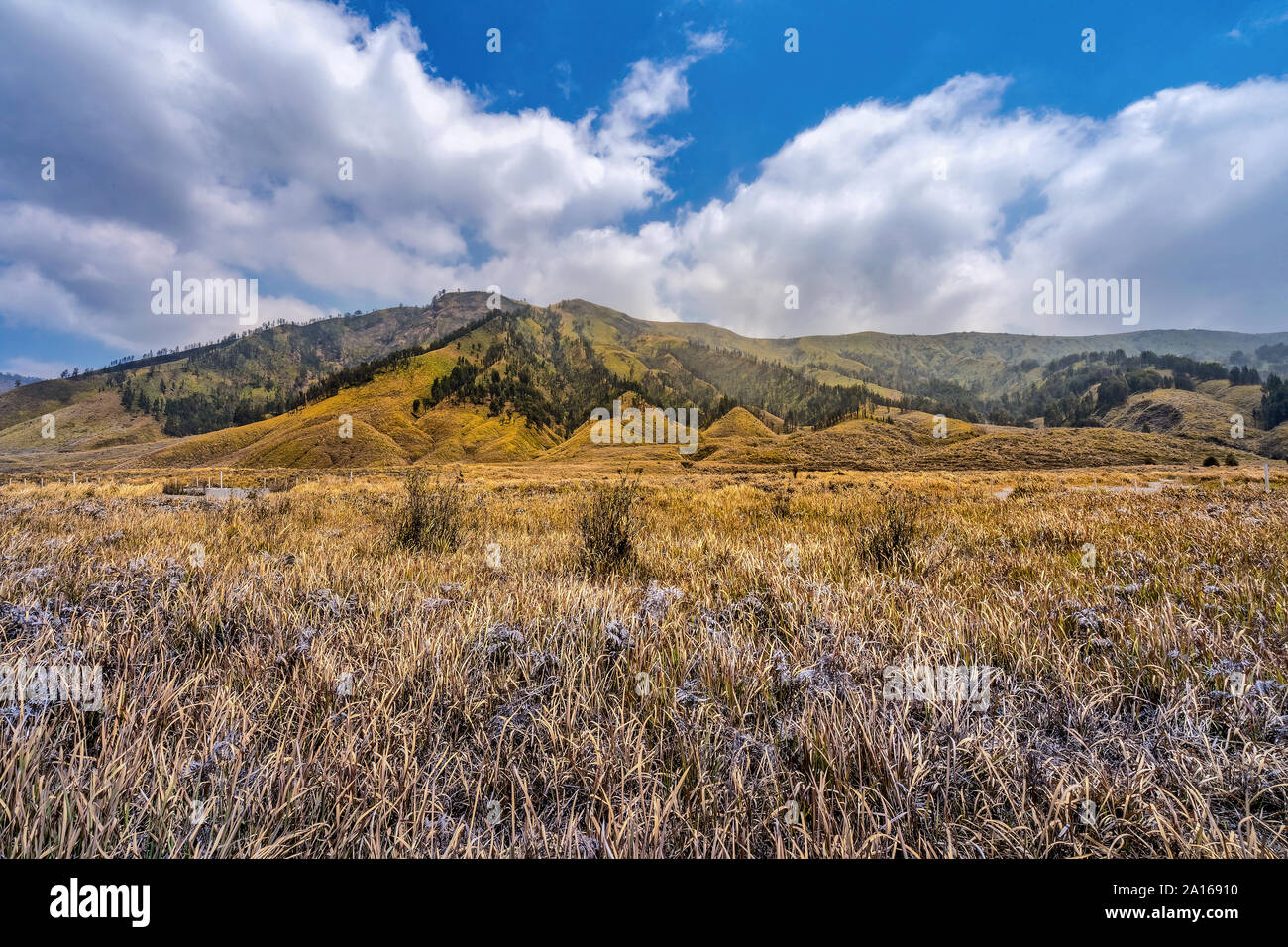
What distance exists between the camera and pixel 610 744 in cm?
179

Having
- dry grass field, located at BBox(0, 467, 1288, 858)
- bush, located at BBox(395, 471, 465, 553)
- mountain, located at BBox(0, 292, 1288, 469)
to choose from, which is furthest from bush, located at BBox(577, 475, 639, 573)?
mountain, located at BBox(0, 292, 1288, 469)

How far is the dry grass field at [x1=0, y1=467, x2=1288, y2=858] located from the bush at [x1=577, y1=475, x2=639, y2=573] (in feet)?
2.64

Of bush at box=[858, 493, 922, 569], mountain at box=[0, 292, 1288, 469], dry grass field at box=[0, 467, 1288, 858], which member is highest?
mountain at box=[0, 292, 1288, 469]

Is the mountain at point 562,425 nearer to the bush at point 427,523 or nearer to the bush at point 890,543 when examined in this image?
the bush at point 890,543

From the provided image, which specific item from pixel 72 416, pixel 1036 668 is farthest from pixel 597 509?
pixel 72 416

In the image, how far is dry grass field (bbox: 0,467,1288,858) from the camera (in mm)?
1420

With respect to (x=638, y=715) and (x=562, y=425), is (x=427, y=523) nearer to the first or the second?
(x=638, y=715)

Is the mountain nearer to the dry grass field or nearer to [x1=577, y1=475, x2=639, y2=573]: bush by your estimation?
[x1=577, y1=475, x2=639, y2=573]: bush

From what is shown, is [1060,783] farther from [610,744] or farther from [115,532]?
[115,532]

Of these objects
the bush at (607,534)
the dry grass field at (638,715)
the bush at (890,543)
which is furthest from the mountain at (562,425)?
the dry grass field at (638,715)

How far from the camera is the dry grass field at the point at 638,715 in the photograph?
142 centimetres

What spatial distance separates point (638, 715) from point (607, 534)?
3660 mm

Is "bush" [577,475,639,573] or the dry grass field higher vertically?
"bush" [577,475,639,573]

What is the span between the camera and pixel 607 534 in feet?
18.7
